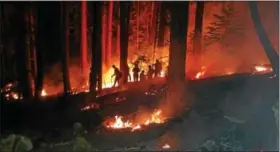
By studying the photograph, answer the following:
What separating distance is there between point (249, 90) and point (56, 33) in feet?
1.94

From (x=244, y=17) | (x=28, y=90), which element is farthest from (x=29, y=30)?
(x=244, y=17)

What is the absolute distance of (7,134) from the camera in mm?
1194

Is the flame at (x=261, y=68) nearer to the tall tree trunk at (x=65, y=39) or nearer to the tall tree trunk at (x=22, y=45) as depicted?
the tall tree trunk at (x=65, y=39)

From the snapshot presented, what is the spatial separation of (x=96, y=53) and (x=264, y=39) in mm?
503

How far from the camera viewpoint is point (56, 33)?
3.86 ft

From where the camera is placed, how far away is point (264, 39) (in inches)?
49.1

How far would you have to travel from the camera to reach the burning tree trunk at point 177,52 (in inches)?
47.9

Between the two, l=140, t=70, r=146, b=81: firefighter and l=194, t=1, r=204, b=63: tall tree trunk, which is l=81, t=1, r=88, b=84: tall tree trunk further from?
l=194, t=1, r=204, b=63: tall tree trunk

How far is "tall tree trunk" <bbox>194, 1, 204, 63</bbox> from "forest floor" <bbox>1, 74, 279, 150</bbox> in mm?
89

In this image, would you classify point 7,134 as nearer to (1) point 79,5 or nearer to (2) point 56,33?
(2) point 56,33

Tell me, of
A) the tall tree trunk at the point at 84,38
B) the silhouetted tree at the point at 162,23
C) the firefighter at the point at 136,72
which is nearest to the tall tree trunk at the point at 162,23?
the silhouetted tree at the point at 162,23

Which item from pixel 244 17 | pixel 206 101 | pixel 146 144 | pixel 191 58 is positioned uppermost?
pixel 244 17

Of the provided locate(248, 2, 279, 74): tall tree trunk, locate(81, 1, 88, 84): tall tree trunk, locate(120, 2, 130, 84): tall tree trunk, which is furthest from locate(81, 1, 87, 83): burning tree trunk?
locate(248, 2, 279, 74): tall tree trunk

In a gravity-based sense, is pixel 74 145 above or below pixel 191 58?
below
